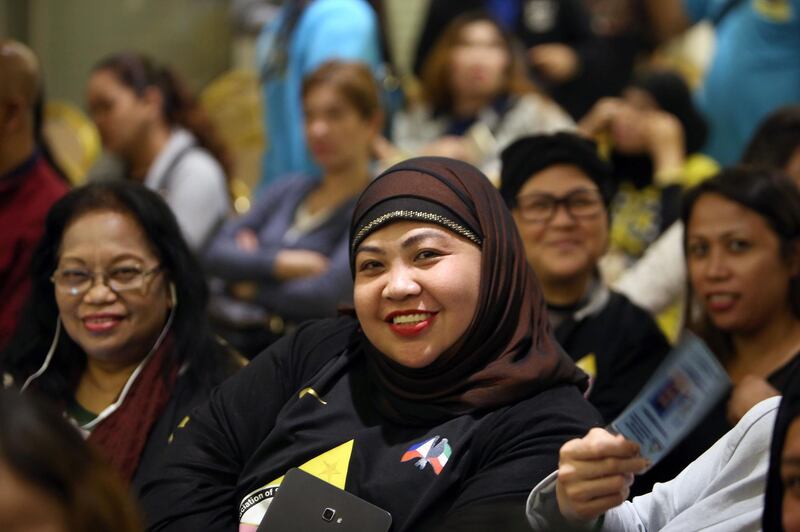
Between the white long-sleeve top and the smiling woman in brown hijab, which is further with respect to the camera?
the smiling woman in brown hijab

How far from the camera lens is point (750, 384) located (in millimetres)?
2992

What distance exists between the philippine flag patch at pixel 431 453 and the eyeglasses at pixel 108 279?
3.58 ft

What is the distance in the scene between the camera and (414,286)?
256 cm

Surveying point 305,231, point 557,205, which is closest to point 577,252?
point 557,205

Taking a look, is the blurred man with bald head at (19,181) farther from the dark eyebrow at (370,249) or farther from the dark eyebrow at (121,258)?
the dark eyebrow at (370,249)

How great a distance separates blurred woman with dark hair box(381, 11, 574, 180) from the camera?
5.05 meters

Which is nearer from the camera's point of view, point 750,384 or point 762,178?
point 750,384

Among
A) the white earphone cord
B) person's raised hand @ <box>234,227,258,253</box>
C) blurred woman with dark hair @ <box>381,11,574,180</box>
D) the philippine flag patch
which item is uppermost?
blurred woman with dark hair @ <box>381,11,574,180</box>

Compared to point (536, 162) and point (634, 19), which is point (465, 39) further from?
point (536, 162)

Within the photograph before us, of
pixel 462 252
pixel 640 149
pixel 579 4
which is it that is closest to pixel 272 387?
pixel 462 252

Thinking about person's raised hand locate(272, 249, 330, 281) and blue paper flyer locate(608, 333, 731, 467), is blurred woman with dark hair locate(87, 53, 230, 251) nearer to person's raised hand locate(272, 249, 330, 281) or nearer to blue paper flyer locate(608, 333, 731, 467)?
person's raised hand locate(272, 249, 330, 281)

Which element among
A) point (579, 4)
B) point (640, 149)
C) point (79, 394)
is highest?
point (579, 4)

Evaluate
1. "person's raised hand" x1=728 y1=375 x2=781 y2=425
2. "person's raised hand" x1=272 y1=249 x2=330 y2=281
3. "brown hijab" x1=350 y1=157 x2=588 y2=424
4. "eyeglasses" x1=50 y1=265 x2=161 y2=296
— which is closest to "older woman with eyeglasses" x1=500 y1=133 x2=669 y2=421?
"person's raised hand" x1=728 y1=375 x2=781 y2=425

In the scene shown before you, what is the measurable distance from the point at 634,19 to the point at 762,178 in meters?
2.81
